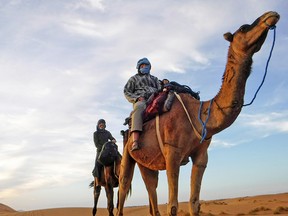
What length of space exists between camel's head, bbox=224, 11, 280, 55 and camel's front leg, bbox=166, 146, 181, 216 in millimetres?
1689

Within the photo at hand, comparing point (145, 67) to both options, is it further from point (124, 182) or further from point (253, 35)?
point (253, 35)

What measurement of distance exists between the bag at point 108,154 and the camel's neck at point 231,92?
6504 mm

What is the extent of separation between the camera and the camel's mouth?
16.5 feet

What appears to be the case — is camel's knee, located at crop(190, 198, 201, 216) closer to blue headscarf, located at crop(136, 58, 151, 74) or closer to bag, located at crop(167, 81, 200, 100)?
bag, located at crop(167, 81, 200, 100)

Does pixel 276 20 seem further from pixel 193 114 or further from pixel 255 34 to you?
pixel 193 114

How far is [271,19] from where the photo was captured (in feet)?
16.5

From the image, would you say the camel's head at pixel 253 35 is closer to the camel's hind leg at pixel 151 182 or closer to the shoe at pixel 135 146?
the shoe at pixel 135 146

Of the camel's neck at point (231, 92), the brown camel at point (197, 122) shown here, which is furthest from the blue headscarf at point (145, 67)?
the camel's neck at point (231, 92)

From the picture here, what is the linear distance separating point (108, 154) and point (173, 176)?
6466 mm

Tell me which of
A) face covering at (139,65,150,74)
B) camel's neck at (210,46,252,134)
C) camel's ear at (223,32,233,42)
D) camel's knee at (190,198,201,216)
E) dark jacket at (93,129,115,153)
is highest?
dark jacket at (93,129,115,153)

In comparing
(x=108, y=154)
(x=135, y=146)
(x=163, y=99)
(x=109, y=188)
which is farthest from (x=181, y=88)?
(x=109, y=188)

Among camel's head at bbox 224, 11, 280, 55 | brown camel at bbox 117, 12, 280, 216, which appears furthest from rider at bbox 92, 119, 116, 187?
camel's head at bbox 224, 11, 280, 55

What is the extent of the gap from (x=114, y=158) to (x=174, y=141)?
20.9ft

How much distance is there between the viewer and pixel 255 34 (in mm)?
5246
